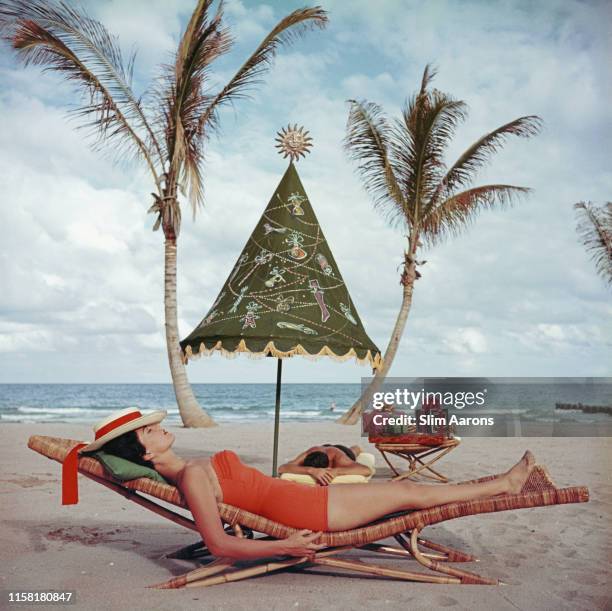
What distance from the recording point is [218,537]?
309cm

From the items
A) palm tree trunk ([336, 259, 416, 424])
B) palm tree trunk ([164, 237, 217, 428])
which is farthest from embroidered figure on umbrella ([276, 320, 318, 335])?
palm tree trunk ([336, 259, 416, 424])

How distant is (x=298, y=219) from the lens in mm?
6008

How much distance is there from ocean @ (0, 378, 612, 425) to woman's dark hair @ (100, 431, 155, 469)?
24706 millimetres

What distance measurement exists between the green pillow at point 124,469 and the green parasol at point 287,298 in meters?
1.95

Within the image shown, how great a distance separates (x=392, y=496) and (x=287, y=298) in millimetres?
2476

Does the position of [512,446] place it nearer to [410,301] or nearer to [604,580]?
[410,301]

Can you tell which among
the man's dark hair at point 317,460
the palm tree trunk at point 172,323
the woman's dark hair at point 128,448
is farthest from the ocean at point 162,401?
the woman's dark hair at point 128,448

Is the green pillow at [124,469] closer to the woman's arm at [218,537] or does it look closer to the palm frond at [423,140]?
the woman's arm at [218,537]

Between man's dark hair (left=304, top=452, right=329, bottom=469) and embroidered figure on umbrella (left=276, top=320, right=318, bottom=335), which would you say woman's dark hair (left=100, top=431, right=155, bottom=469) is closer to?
man's dark hair (left=304, top=452, right=329, bottom=469)

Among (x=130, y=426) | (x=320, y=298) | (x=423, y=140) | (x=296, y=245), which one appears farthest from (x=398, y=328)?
(x=130, y=426)

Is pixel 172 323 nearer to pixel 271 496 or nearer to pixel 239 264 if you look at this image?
pixel 239 264

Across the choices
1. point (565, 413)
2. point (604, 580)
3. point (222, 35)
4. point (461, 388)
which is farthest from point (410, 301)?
point (565, 413)

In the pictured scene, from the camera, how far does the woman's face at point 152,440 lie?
3350mm

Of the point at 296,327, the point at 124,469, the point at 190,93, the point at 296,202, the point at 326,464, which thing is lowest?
the point at 326,464
